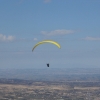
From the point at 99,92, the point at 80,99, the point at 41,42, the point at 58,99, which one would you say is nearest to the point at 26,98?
the point at 58,99

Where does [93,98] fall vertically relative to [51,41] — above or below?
below

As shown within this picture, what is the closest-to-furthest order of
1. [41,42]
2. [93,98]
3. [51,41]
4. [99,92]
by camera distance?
[51,41]
[41,42]
[93,98]
[99,92]

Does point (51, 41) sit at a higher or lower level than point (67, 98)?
higher

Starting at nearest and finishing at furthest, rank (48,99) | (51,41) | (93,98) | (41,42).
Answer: (51,41) → (41,42) → (48,99) → (93,98)

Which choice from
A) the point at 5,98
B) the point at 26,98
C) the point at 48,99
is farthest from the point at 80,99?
the point at 5,98

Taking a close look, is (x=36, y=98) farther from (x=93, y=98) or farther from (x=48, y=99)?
(x=93, y=98)

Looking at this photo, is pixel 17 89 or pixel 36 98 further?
pixel 17 89

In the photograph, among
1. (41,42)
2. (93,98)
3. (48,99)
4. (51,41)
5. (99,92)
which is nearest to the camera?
(51,41)

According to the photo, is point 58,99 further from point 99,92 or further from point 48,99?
point 99,92

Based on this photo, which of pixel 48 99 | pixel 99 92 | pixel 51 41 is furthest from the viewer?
pixel 99 92
